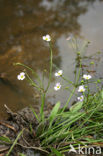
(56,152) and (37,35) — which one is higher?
(37,35)

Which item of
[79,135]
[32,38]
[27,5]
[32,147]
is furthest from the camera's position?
[27,5]

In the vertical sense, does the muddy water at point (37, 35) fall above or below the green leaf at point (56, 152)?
above

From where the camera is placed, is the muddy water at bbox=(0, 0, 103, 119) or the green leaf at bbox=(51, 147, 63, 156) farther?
the muddy water at bbox=(0, 0, 103, 119)

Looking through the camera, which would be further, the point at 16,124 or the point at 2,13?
the point at 2,13

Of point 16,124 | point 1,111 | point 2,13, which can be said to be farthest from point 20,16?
point 16,124

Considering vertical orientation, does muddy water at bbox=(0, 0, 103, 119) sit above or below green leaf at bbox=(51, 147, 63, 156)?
above

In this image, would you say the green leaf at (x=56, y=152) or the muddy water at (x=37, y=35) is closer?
the green leaf at (x=56, y=152)

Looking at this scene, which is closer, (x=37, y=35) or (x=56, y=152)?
(x=56, y=152)

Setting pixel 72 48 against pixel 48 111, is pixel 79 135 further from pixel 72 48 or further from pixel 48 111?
pixel 72 48
